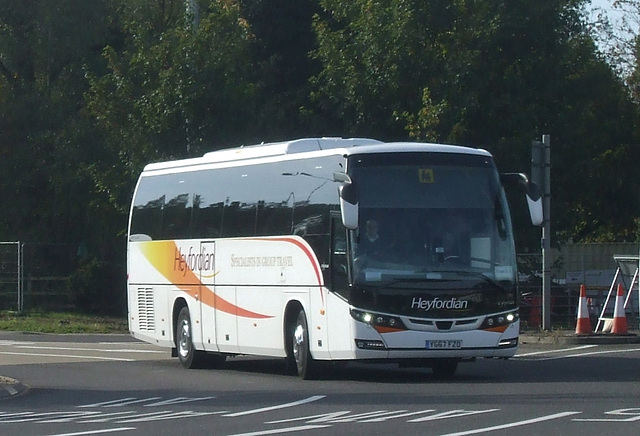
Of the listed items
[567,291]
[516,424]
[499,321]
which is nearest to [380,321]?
[499,321]

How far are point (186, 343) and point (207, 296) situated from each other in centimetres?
113

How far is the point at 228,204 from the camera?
21.4 metres

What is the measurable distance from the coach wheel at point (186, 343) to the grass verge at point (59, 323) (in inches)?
450

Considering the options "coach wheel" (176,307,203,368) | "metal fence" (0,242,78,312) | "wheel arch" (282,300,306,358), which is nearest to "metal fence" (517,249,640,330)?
"coach wheel" (176,307,203,368)

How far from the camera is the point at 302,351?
1889 centimetres

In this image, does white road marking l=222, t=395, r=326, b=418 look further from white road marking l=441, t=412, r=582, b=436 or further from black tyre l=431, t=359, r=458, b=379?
black tyre l=431, t=359, r=458, b=379

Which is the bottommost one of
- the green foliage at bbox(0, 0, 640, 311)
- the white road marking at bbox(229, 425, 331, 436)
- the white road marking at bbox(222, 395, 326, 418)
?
the white road marking at bbox(229, 425, 331, 436)

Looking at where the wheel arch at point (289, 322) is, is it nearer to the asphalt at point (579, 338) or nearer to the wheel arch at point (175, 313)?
the wheel arch at point (175, 313)

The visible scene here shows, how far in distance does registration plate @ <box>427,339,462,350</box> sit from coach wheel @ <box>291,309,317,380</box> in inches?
75.4

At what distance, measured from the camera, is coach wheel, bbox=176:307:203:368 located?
882 inches

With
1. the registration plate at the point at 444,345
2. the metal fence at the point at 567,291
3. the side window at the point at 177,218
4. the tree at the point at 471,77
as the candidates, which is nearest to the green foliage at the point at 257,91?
the tree at the point at 471,77

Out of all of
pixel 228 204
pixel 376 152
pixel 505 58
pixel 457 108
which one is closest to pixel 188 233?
pixel 228 204

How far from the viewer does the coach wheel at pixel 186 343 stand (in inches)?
882

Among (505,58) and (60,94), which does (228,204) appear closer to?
(505,58)
